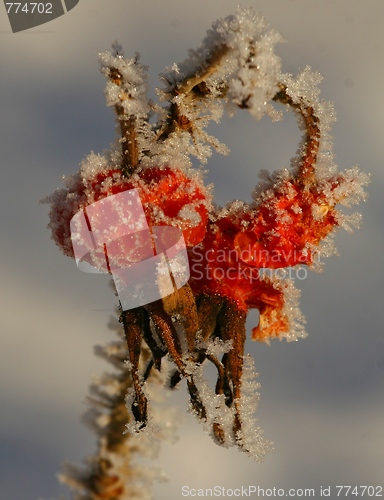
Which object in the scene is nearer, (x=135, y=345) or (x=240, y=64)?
(x=240, y=64)

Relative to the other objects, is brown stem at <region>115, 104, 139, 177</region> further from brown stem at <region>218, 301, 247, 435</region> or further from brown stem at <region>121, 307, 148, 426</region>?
brown stem at <region>218, 301, 247, 435</region>

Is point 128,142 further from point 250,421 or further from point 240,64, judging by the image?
point 250,421

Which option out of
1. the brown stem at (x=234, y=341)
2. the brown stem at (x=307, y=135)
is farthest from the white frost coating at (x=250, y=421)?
the brown stem at (x=307, y=135)

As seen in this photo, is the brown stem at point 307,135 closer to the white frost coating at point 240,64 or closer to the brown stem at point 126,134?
the white frost coating at point 240,64

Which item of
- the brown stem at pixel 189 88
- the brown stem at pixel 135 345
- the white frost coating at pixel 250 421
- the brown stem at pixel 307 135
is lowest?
the white frost coating at pixel 250 421

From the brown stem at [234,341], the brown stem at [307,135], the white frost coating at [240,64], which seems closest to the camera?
the white frost coating at [240,64]

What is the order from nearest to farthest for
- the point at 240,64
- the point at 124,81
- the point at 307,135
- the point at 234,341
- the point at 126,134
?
the point at 240,64
the point at 124,81
the point at 126,134
the point at 307,135
the point at 234,341

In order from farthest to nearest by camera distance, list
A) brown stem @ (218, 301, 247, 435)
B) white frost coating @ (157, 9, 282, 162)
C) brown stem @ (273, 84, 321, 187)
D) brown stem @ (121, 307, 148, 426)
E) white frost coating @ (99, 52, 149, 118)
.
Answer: brown stem @ (218, 301, 247, 435)
brown stem @ (121, 307, 148, 426)
brown stem @ (273, 84, 321, 187)
white frost coating @ (99, 52, 149, 118)
white frost coating @ (157, 9, 282, 162)

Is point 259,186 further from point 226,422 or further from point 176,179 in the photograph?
point 226,422

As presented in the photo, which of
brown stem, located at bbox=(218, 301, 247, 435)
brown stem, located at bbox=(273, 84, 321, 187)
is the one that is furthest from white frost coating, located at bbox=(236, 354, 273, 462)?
brown stem, located at bbox=(273, 84, 321, 187)

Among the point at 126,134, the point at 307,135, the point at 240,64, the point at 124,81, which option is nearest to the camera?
the point at 240,64

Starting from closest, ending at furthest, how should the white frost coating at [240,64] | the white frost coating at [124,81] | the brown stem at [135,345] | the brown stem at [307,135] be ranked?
the white frost coating at [240,64]
the white frost coating at [124,81]
the brown stem at [307,135]
the brown stem at [135,345]
